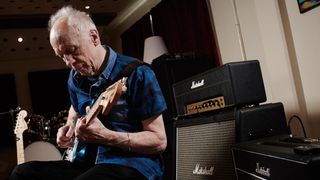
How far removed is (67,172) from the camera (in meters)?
1.28

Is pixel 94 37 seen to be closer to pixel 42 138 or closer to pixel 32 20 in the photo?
pixel 42 138

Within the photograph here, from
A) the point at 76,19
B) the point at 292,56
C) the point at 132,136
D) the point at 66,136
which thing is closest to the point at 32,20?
the point at 292,56

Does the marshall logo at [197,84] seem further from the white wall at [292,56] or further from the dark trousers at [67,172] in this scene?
the white wall at [292,56]

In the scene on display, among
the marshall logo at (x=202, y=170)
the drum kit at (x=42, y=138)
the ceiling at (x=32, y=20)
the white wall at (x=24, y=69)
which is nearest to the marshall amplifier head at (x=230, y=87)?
the marshall logo at (x=202, y=170)

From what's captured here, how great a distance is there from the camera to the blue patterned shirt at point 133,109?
1.21m

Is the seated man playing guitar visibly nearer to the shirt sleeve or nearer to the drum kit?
the shirt sleeve

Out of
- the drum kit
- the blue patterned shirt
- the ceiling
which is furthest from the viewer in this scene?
the ceiling

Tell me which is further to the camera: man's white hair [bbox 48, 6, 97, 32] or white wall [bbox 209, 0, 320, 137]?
white wall [bbox 209, 0, 320, 137]

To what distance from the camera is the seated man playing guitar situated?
3.77 ft

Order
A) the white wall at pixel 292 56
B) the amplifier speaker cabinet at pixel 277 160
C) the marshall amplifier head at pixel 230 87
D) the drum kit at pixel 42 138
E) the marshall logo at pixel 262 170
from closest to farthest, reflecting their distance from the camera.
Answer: the amplifier speaker cabinet at pixel 277 160 < the marshall logo at pixel 262 170 < the marshall amplifier head at pixel 230 87 < the white wall at pixel 292 56 < the drum kit at pixel 42 138

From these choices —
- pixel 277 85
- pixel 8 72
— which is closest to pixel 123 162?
pixel 277 85

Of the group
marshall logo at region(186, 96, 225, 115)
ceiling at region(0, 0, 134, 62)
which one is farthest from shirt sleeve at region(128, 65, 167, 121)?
ceiling at region(0, 0, 134, 62)

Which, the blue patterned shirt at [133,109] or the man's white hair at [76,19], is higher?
the man's white hair at [76,19]

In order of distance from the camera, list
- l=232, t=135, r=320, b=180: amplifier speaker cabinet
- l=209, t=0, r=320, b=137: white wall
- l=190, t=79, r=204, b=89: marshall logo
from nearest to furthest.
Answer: l=232, t=135, r=320, b=180: amplifier speaker cabinet → l=190, t=79, r=204, b=89: marshall logo → l=209, t=0, r=320, b=137: white wall
